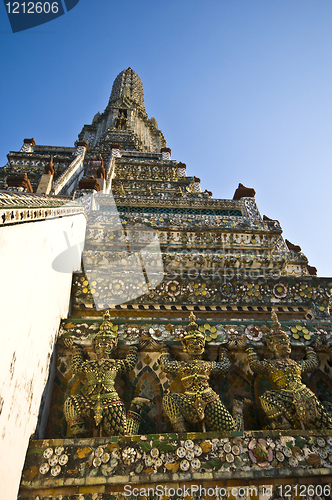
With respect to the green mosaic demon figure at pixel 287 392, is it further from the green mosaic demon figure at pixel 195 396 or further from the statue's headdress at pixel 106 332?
the statue's headdress at pixel 106 332

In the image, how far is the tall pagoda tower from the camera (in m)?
3.73

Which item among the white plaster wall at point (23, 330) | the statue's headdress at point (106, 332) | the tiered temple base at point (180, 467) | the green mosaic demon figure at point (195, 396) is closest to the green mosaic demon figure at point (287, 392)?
the tiered temple base at point (180, 467)

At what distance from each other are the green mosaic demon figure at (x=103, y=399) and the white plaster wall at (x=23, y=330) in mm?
437

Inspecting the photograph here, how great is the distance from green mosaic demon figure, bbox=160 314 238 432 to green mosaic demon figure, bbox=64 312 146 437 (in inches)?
18.6

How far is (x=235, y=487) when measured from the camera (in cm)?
Result: 369

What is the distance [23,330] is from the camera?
3.94 m

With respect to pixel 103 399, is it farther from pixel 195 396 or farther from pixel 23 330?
pixel 23 330

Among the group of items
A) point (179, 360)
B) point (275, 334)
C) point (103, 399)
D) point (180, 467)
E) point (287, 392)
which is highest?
point (275, 334)

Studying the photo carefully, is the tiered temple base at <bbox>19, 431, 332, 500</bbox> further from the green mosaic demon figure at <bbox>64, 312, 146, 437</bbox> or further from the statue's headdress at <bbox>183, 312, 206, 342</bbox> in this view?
the statue's headdress at <bbox>183, 312, 206, 342</bbox>

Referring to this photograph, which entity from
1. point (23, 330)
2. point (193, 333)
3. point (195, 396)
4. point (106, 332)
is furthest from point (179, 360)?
point (23, 330)

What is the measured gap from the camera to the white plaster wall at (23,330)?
339 centimetres

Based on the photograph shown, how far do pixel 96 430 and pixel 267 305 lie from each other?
155 inches

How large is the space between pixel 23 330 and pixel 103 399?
136cm

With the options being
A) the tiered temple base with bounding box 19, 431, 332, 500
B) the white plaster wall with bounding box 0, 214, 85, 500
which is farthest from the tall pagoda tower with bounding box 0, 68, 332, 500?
the white plaster wall with bounding box 0, 214, 85, 500
